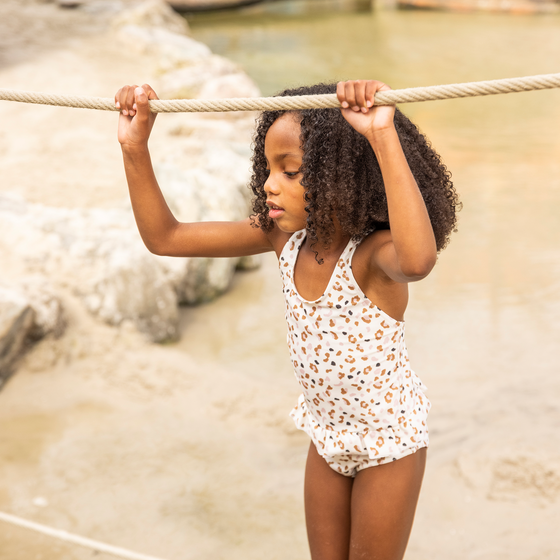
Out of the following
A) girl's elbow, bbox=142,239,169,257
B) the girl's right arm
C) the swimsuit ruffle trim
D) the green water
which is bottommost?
the green water

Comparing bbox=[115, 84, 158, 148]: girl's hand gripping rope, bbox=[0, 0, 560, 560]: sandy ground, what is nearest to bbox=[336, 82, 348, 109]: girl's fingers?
bbox=[115, 84, 158, 148]: girl's hand gripping rope

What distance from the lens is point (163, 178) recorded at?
135 inches

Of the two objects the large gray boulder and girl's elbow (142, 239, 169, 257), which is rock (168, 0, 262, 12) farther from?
girl's elbow (142, 239, 169, 257)

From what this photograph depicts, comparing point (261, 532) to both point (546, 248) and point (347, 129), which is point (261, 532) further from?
point (546, 248)

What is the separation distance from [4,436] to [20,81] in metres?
4.21

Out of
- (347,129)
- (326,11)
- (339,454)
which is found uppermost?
(347,129)

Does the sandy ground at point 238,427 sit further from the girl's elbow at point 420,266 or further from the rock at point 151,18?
the rock at point 151,18

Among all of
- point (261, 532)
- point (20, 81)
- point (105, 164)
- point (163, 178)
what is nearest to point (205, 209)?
point (163, 178)

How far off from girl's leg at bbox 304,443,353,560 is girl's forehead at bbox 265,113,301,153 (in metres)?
0.63

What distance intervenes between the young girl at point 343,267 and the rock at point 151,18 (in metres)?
7.54

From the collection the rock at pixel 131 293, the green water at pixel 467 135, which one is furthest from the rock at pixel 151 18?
the rock at pixel 131 293

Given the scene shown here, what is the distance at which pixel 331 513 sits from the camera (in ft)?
4.38

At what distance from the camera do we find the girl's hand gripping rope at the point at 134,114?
122cm

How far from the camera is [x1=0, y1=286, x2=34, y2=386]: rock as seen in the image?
2420 mm
